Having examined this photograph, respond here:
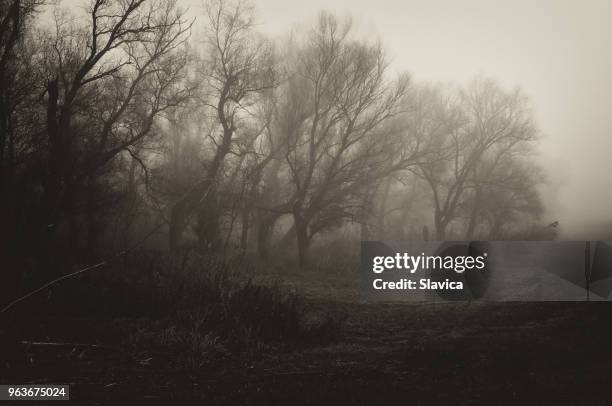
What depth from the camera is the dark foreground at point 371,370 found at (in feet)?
19.0

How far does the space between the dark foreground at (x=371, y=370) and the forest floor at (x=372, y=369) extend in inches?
0.5

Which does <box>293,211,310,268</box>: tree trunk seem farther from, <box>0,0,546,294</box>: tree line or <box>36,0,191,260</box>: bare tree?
<box>36,0,191,260</box>: bare tree

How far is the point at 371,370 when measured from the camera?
7.00 metres

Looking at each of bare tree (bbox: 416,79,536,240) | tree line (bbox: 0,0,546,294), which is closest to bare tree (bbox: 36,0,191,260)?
tree line (bbox: 0,0,546,294)

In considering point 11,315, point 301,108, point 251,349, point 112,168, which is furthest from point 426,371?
point 301,108

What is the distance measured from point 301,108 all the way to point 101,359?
1805cm

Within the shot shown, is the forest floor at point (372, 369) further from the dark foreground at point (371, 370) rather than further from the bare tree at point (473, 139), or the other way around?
the bare tree at point (473, 139)

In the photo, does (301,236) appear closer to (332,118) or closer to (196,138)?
(332,118)

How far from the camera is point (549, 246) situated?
23.5m

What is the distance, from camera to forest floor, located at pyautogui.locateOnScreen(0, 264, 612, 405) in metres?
5.79

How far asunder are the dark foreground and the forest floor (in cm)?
1

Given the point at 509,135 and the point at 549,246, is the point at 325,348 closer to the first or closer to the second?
the point at 549,246

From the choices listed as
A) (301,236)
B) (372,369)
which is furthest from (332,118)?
(372,369)

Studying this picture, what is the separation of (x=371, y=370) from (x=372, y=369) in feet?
0.18
